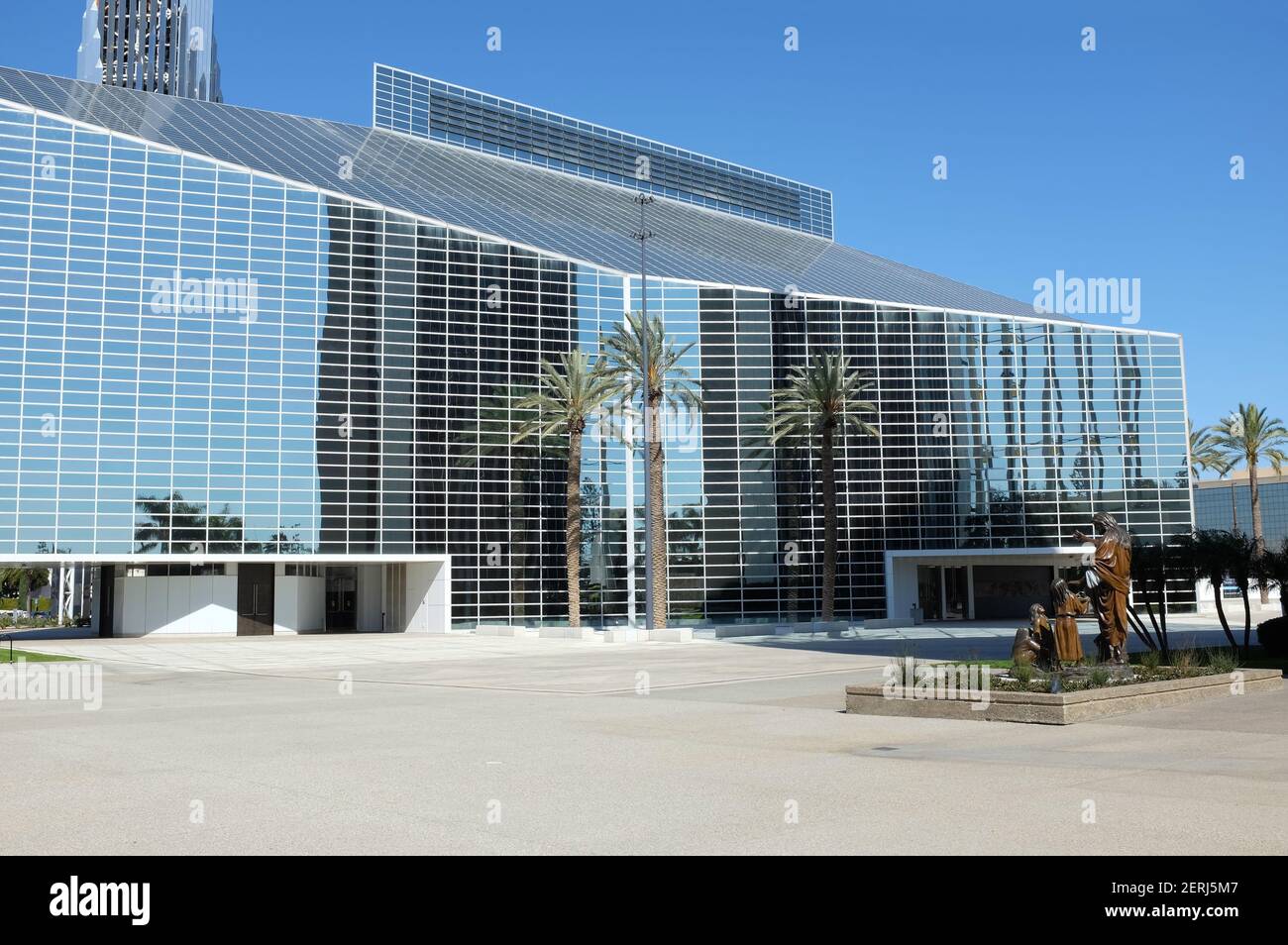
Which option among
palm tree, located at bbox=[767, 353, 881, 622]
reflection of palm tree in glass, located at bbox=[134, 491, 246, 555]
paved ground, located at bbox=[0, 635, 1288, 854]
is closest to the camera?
paved ground, located at bbox=[0, 635, 1288, 854]

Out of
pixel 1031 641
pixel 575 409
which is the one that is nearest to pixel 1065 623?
pixel 1031 641

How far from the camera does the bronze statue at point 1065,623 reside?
677 inches

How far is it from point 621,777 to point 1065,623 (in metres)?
9.15

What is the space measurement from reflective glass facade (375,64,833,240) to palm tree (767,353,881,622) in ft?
90.1

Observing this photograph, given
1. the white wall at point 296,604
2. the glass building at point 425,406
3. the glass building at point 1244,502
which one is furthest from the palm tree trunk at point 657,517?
the glass building at point 1244,502

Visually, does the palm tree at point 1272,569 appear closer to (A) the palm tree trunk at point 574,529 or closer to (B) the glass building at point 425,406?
(A) the palm tree trunk at point 574,529

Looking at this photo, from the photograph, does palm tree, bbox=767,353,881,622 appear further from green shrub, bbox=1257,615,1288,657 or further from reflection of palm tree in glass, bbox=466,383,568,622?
green shrub, bbox=1257,615,1288,657

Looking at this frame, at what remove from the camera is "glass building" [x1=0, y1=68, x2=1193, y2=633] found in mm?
52281

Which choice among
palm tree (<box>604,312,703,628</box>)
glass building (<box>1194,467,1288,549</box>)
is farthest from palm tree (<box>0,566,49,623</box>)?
glass building (<box>1194,467,1288,549</box>)

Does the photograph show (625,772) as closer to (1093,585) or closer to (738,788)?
(738,788)

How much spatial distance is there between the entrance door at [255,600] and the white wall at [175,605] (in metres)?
0.37

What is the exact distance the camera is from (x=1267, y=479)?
14662cm
